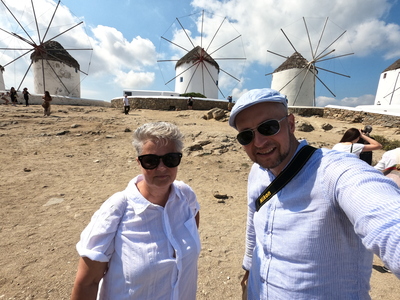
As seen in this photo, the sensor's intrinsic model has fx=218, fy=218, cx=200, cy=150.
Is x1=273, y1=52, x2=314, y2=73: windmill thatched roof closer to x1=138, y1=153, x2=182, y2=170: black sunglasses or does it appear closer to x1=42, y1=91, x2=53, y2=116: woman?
x1=42, y1=91, x2=53, y2=116: woman

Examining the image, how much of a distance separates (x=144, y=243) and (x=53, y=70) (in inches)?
1124

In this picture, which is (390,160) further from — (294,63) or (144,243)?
(294,63)

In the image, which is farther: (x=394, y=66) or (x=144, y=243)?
(x=394, y=66)

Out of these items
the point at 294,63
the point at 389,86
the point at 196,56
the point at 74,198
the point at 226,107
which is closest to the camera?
the point at 74,198

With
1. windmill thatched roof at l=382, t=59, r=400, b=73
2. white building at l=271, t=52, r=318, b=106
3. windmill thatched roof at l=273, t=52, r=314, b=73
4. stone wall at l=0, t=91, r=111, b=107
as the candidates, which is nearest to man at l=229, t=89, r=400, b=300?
stone wall at l=0, t=91, r=111, b=107

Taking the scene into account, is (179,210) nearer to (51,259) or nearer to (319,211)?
(319,211)

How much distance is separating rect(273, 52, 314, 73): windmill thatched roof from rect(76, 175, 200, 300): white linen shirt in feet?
91.2

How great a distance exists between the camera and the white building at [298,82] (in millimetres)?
24719

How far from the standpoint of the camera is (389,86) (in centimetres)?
2456

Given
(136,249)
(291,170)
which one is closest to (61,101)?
(136,249)

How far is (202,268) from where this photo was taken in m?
2.61

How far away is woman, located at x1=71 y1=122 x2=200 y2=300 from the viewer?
1214 millimetres

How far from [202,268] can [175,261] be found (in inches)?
61.3

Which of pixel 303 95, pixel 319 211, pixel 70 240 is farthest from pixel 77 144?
pixel 303 95
